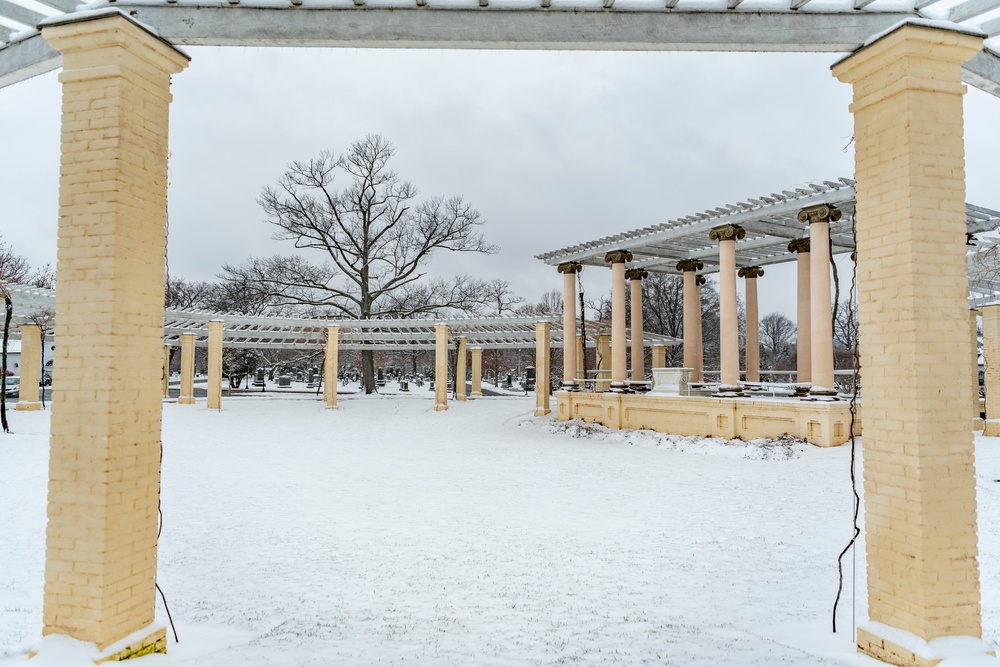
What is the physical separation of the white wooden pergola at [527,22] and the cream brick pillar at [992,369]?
14.9 m

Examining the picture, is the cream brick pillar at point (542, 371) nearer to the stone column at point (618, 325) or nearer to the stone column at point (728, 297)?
the stone column at point (618, 325)

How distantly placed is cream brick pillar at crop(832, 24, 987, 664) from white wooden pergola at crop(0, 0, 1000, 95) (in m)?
0.44

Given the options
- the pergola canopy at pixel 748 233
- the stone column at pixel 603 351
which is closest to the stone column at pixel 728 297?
the pergola canopy at pixel 748 233

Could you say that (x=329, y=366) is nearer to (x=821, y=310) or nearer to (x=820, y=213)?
(x=821, y=310)

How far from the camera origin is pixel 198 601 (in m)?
5.66

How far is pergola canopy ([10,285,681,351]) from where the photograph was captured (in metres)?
26.9

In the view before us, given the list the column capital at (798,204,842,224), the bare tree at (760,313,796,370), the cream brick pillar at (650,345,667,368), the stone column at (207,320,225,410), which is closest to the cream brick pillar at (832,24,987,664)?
the column capital at (798,204,842,224)

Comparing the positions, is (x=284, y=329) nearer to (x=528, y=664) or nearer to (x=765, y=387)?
(x=765, y=387)

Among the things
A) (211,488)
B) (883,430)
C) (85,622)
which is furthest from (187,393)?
(883,430)

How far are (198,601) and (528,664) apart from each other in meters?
3.21

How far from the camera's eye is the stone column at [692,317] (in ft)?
71.2

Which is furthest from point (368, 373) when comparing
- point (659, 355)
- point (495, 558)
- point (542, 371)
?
point (495, 558)

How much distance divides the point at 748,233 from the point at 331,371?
17.8 m

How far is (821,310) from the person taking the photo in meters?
14.9
